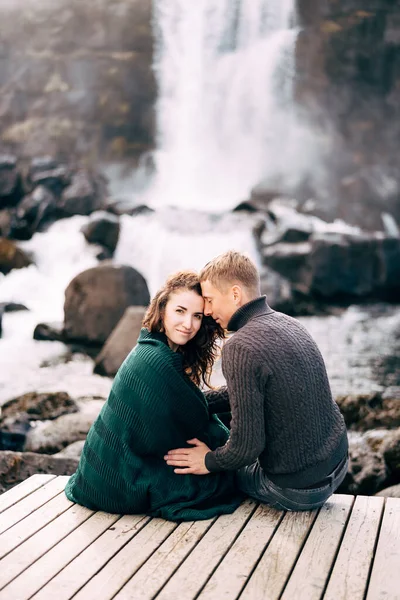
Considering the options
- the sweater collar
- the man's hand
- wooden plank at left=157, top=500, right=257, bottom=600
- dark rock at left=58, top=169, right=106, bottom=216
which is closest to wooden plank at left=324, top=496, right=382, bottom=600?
wooden plank at left=157, top=500, right=257, bottom=600

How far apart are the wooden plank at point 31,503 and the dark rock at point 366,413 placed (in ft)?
12.4

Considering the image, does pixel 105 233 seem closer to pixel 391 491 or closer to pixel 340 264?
pixel 340 264

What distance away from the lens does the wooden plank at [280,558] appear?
2.55 meters

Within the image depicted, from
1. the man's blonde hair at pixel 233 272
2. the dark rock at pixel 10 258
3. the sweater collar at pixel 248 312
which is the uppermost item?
the man's blonde hair at pixel 233 272

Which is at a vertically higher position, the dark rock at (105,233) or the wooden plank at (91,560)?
the wooden plank at (91,560)

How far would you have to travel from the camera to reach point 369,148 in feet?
83.9

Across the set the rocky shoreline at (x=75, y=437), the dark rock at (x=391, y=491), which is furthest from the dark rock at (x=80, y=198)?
the dark rock at (x=391, y=491)

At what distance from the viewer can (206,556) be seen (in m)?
2.82

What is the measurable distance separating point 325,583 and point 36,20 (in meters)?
29.7

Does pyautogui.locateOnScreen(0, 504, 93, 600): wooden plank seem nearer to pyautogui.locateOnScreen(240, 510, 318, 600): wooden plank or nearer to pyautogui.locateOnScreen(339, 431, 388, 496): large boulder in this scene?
pyautogui.locateOnScreen(240, 510, 318, 600): wooden plank

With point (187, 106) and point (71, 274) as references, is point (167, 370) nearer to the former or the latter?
point (71, 274)

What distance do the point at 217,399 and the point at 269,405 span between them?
490 millimetres

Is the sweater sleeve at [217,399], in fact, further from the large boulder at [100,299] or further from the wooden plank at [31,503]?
the large boulder at [100,299]

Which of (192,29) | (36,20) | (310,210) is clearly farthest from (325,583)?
(36,20)
